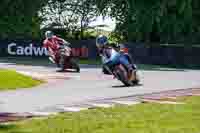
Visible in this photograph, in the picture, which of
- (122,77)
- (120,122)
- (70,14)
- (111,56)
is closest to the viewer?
(120,122)

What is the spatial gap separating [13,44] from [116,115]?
30.5 metres

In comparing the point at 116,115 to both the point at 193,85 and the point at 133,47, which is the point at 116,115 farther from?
the point at 133,47

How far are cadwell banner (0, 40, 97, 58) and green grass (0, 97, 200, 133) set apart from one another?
1089 inches

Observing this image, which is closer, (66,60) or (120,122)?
(120,122)

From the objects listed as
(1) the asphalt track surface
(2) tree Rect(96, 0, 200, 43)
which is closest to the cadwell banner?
(2) tree Rect(96, 0, 200, 43)

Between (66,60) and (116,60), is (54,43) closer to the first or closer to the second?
(66,60)

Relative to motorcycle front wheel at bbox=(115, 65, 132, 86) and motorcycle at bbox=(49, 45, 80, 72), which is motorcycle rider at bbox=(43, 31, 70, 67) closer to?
motorcycle at bbox=(49, 45, 80, 72)

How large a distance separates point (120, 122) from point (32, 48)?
31326 millimetres

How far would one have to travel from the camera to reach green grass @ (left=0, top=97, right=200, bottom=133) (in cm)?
1033

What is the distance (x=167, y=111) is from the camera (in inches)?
508

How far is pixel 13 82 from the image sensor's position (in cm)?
2116

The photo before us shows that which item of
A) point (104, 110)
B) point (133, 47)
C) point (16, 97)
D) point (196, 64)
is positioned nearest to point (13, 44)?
point (133, 47)

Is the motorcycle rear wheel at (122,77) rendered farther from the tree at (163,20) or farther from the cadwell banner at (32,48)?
the tree at (163,20)

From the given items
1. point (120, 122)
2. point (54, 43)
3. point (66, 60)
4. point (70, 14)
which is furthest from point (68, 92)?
point (70, 14)
